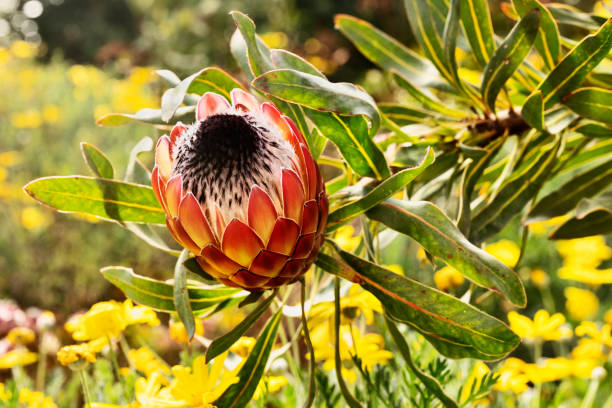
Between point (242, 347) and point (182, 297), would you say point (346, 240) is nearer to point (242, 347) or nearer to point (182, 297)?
point (242, 347)

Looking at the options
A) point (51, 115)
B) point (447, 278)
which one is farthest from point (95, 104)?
point (447, 278)

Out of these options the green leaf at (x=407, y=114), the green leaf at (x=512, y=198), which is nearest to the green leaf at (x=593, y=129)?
the green leaf at (x=512, y=198)

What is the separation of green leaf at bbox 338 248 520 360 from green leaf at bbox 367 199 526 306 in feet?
0.08

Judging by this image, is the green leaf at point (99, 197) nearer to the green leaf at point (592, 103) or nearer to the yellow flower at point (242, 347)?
the yellow flower at point (242, 347)

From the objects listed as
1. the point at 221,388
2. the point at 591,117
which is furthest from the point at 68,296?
the point at 591,117

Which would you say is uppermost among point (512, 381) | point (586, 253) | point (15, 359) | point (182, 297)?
point (182, 297)

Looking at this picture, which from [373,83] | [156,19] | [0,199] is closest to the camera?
[0,199]

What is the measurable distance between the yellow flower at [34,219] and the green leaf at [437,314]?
8.06 ft

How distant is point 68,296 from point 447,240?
2609 mm

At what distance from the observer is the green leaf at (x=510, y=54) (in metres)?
0.50

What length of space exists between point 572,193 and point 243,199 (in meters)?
0.42

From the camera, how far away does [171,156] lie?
44 centimetres

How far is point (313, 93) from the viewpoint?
412 mm

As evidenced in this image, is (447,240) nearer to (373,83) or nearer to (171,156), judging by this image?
(171,156)
